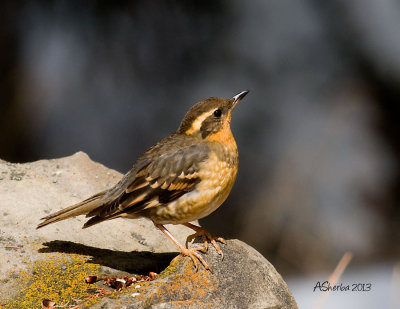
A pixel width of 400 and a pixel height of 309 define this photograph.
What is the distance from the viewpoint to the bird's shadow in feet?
17.0

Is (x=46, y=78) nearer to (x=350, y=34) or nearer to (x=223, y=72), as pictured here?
(x=223, y=72)

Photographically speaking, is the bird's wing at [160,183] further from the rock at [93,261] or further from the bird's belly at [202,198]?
the rock at [93,261]

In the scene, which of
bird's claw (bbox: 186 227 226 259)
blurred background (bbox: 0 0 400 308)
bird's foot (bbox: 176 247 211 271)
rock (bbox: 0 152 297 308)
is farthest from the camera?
blurred background (bbox: 0 0 400 308)

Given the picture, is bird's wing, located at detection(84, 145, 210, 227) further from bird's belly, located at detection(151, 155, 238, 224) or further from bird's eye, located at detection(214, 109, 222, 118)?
bird's eye, located at detection(214, 109, 222, 118)

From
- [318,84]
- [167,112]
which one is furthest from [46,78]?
[318,84]

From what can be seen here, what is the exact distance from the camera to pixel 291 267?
8211mm

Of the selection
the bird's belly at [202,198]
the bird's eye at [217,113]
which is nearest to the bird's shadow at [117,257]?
the bird's belly at [202,198]

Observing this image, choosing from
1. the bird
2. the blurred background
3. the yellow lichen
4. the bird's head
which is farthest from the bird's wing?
the blurred background

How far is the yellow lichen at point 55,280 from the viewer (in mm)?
4652

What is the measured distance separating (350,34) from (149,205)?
468 cm

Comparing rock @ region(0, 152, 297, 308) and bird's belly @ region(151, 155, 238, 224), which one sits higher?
bird's belly @ region(151, 155, 238, 224)

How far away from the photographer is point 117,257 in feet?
17.5

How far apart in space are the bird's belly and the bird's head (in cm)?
34

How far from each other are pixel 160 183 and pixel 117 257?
937 millimetres
